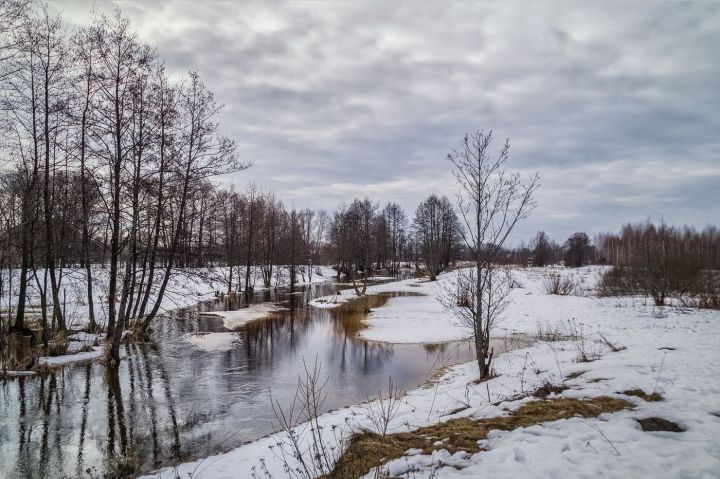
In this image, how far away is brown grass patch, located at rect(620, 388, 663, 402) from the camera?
5.80m

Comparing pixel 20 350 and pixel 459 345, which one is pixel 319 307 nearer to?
pixel 459 345

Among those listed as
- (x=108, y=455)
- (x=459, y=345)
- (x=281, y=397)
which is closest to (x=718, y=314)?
(x=459, y=345)

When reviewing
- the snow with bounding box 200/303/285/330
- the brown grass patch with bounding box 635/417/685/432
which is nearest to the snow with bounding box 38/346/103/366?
the snow with bounding box 200/303/285/330

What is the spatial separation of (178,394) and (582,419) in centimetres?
895

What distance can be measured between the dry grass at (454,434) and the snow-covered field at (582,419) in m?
0.23

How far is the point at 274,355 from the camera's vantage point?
13.9 meters

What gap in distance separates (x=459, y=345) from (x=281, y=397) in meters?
7.90

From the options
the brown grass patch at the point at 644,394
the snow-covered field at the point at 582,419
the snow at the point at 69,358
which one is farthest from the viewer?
the snow at the point at 69,358

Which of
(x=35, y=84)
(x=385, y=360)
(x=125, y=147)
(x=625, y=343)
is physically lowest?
(x=385, y=360)

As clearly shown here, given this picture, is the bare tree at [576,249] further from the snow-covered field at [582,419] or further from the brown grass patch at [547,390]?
the brown grass patch at [547,390]

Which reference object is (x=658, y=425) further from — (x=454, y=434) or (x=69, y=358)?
(x=69, y=358)

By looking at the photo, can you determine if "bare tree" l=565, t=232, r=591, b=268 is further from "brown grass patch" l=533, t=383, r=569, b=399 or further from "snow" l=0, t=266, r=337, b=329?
"brown grass patch" l=533, t=383, r=569, b=399

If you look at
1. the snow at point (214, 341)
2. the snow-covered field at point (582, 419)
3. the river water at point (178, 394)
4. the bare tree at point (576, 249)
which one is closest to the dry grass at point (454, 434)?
the snow-covered field at point (582, 419)

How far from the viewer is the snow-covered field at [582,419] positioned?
4.14 metres
